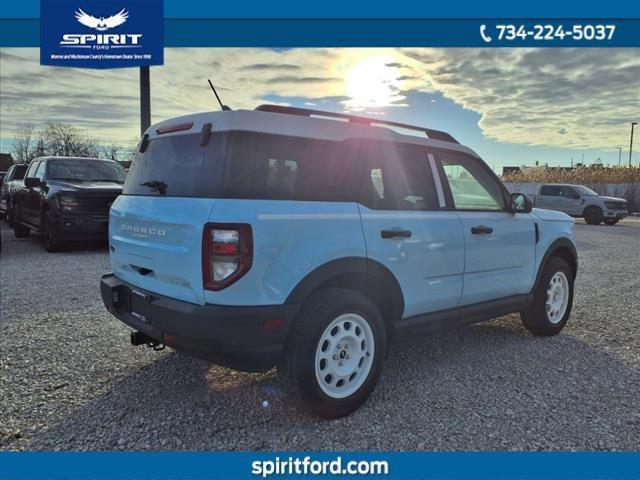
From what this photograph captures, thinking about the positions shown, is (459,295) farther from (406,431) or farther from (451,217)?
(406,431)

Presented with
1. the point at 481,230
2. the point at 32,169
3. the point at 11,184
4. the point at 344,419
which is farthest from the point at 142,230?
the point at 11,184

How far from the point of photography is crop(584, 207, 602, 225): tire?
1967cm

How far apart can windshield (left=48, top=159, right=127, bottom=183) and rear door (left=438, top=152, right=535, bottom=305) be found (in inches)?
330

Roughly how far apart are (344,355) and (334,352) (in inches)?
4.2

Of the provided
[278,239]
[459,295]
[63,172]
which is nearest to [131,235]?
[278,239]

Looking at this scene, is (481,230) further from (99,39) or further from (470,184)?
(99,39)

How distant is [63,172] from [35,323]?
6148 millimetres

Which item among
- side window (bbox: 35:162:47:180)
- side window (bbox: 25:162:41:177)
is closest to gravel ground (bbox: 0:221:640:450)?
side window (bbox: 35:162:47:180)

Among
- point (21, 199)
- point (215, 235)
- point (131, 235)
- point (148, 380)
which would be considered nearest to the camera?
point (215, 235)

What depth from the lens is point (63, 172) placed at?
10289 millimetres

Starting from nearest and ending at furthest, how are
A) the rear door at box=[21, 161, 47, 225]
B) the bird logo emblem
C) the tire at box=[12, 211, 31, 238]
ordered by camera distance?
1. the bird logo emblem
2. the rear door at box=[21, 161, 47, 225]
3. the tire at box=[12, 211, 31, 238]

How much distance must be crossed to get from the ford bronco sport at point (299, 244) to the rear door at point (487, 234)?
0.02 m

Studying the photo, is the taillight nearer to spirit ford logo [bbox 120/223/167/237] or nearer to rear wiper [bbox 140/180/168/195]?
spirit ford logo [bbox 120/223/167/237]

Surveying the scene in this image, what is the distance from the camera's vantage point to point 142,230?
3.22 m
